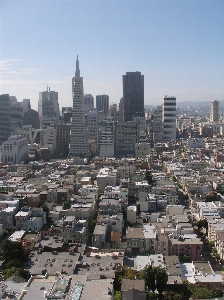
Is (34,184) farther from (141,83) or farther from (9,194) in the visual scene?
(141,83)

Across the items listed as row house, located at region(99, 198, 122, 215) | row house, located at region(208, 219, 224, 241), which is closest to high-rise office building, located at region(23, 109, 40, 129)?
row house, located at region(99, 198, 122, 215)

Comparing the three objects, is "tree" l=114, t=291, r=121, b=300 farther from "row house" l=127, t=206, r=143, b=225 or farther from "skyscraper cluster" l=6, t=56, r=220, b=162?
"skyscraper cluster" l=6, t=56, r=220, b=162

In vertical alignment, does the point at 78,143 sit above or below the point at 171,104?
below

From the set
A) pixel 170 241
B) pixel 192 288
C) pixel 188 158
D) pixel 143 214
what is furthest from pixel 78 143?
pixel 192 288

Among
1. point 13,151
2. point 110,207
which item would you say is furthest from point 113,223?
point 13,151

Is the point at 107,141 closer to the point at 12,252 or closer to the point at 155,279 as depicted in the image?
the point at 12,252

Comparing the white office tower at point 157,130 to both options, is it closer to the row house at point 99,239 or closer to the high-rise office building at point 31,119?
the high-rise office building at point 31,119
